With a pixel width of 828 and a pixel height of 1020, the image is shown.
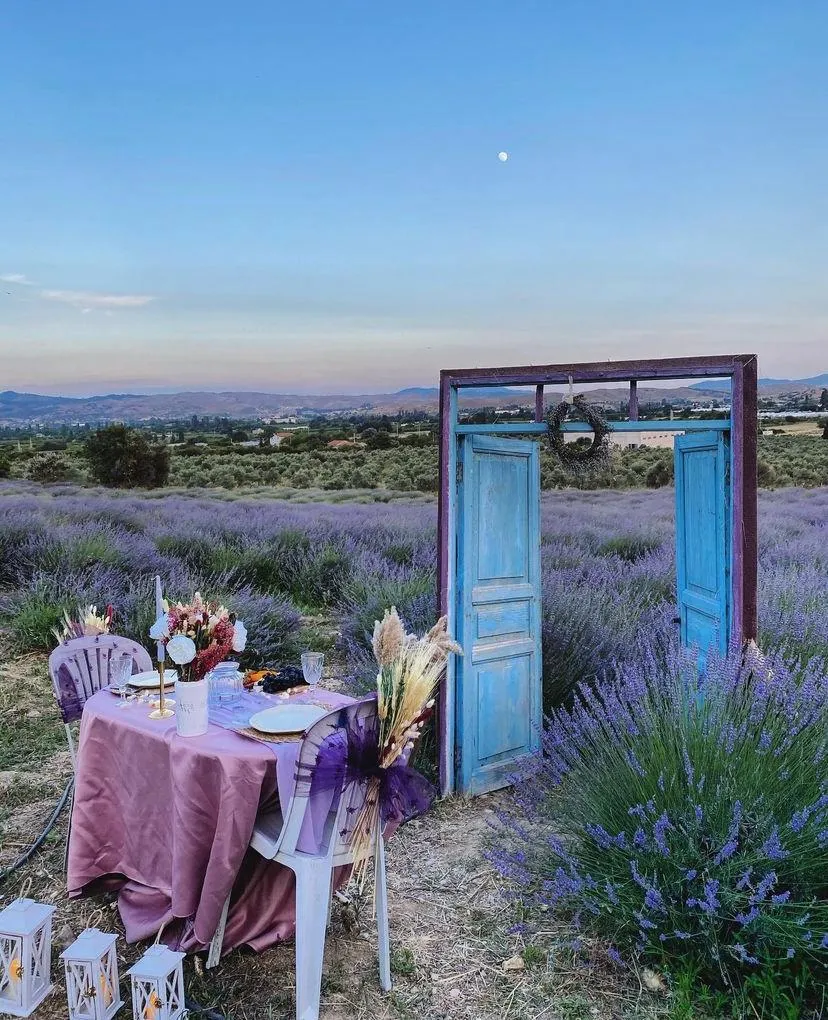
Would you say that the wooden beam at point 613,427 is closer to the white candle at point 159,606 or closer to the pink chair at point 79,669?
the white candle at point 159,606

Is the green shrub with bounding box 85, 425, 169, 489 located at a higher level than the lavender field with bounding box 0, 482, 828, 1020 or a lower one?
higher

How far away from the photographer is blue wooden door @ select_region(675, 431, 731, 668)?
3.62 meters

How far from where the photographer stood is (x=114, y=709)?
2.91 metres

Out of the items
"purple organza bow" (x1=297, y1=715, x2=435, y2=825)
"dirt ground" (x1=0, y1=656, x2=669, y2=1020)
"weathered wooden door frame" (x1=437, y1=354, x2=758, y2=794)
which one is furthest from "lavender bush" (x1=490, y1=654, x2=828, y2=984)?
"weathered wooden door frame" (x1=437, y1=354, x2=758, y2=794)

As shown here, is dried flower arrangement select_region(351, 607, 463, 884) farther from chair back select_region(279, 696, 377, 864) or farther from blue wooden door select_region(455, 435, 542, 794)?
blue wooden door select_region(455, 435, 542, 794)

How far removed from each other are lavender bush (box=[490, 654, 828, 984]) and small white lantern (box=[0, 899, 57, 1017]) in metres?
1.52

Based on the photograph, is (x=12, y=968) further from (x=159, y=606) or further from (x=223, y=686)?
(x=159, y=606)

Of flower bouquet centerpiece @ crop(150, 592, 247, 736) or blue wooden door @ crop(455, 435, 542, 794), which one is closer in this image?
flower bouquet centerpiece @ crop(150, 592, 247, 736)

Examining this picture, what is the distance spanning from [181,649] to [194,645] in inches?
4.3


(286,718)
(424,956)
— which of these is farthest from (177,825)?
(424,956)

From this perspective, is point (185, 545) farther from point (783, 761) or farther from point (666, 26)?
point (783, 761)

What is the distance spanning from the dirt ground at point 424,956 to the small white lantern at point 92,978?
0.21m

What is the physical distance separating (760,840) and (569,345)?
19.4 ft

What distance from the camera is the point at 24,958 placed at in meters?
2.31
